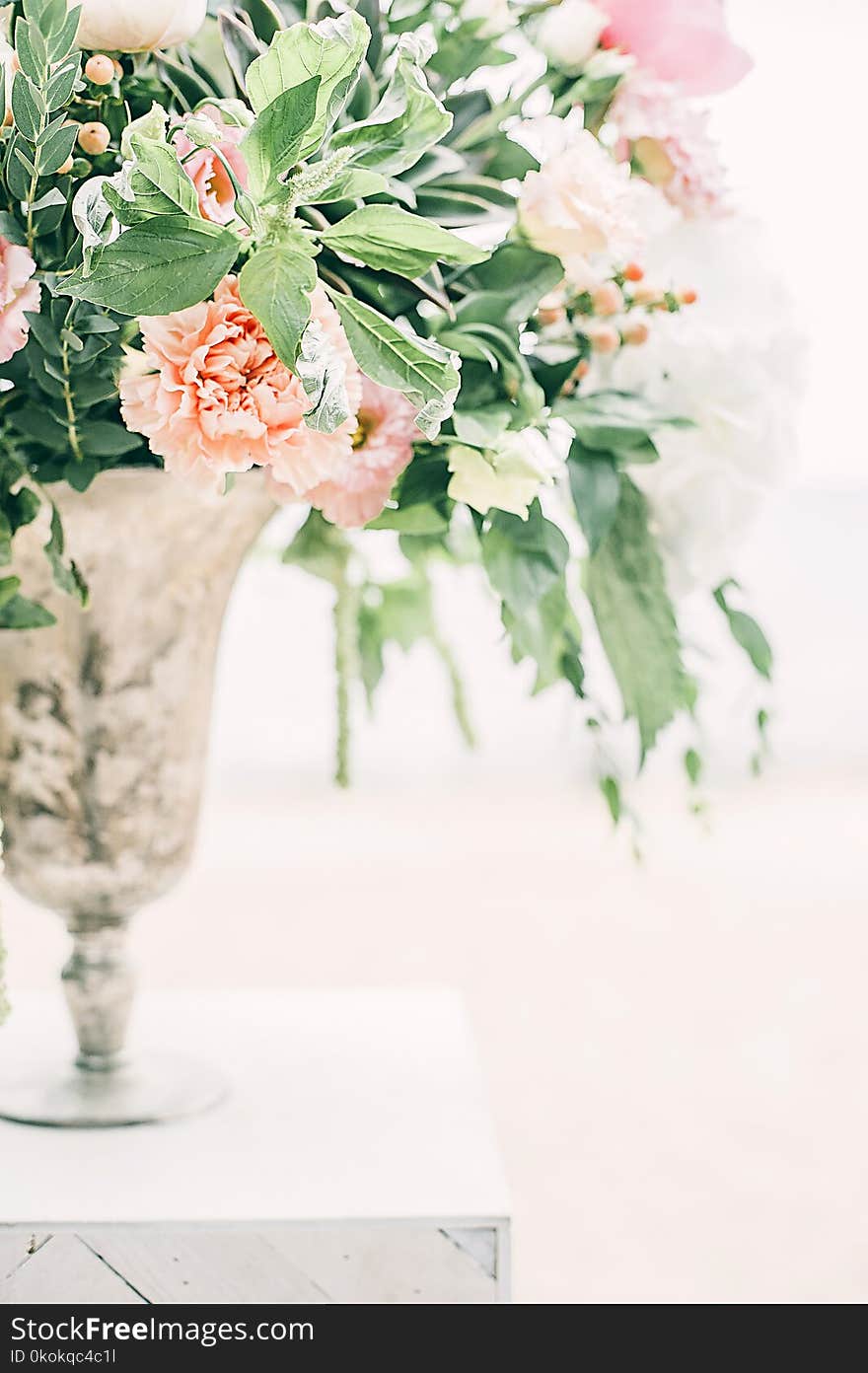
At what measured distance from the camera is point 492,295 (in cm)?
64

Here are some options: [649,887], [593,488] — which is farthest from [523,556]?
[649,887]

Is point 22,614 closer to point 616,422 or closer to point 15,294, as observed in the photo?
point 15,294

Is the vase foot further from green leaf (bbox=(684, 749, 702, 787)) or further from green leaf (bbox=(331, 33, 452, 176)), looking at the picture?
green leaf (bbox=(331, 33, 452, 176))

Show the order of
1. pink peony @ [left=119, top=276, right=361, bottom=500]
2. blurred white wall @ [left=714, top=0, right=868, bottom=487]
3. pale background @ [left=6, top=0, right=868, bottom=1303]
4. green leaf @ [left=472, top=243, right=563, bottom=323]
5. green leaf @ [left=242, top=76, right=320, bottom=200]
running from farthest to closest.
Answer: blurred white wall @ [left=714, top=0, right=868, bottom=487], pale background @ [left=6, top=0, right=868, bottom=1303], green leaf @ [left=472, top=243, right=563, bottom=323], pink peony @ [left=119, top=276, right=361, bottom=500], green leaf @ [left=242, top=76, right=320, bottom=200]

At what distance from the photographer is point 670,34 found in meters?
0.70

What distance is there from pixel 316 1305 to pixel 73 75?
512mm

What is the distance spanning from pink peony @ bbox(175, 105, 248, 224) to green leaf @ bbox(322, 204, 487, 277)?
6 cm

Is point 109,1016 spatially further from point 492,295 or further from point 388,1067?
point 492,295

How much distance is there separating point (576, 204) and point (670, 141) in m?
0.12

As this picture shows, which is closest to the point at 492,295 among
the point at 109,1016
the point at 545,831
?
the point at 109,1016

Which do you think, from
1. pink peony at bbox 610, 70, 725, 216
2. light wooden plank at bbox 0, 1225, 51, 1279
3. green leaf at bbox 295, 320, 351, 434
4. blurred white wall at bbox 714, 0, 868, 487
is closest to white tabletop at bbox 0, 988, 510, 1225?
light wooden plank at bbox 0, 1225, 51, 1279

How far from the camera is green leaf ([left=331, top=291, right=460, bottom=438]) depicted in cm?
47

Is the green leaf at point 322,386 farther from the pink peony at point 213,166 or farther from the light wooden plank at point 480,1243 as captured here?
the light wooden plank at point 480,1243
